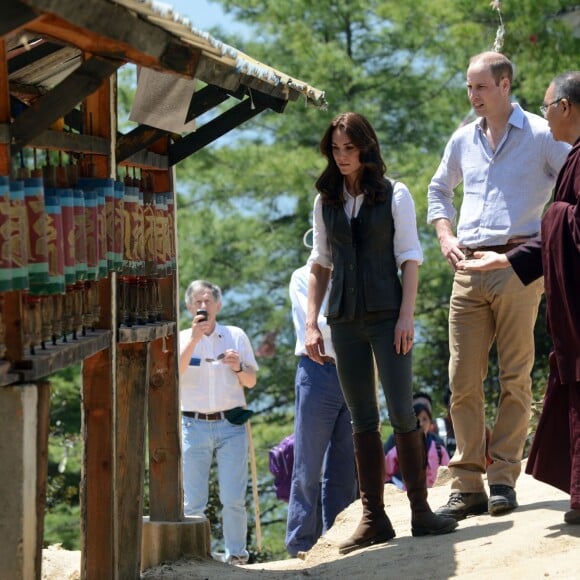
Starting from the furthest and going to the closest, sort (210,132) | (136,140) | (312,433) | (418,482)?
(312,433) < (210,132) < (418,482) < (136,140)

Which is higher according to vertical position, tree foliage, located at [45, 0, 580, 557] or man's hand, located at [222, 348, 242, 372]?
tree foliage, located at [45, 0, 580, 557]

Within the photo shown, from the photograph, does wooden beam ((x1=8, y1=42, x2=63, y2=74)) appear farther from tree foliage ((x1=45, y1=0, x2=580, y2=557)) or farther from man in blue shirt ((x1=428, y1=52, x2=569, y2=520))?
tree foliage ((x1=45, y1=0, x2=580, y2=557))

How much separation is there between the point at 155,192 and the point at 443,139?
1178 cm

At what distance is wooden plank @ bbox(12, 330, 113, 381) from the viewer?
161 inches

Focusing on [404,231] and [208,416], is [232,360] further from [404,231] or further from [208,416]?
[404,231]

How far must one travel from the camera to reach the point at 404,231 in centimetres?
601

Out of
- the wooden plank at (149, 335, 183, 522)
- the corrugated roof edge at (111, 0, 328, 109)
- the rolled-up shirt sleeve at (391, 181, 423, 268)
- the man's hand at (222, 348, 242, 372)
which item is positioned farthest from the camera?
the man's hand at (222, 348, 242, 372)

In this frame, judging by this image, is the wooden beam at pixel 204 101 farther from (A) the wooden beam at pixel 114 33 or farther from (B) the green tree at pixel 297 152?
(B) the green tree at pixel 297 152

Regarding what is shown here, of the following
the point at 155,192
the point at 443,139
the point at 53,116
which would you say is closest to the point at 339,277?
the point at 155,192

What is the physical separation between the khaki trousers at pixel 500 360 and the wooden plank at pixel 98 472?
1.84 m

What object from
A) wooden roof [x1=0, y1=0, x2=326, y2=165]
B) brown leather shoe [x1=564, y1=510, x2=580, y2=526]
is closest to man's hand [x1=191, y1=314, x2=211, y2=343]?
wooden roof [x1=0, y1=0, x2=326, y2=165]

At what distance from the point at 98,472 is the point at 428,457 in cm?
479

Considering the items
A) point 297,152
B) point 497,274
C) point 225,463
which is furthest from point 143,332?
point 297,152


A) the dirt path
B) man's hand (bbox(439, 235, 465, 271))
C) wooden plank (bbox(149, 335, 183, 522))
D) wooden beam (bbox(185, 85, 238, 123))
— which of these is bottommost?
the dirt path
